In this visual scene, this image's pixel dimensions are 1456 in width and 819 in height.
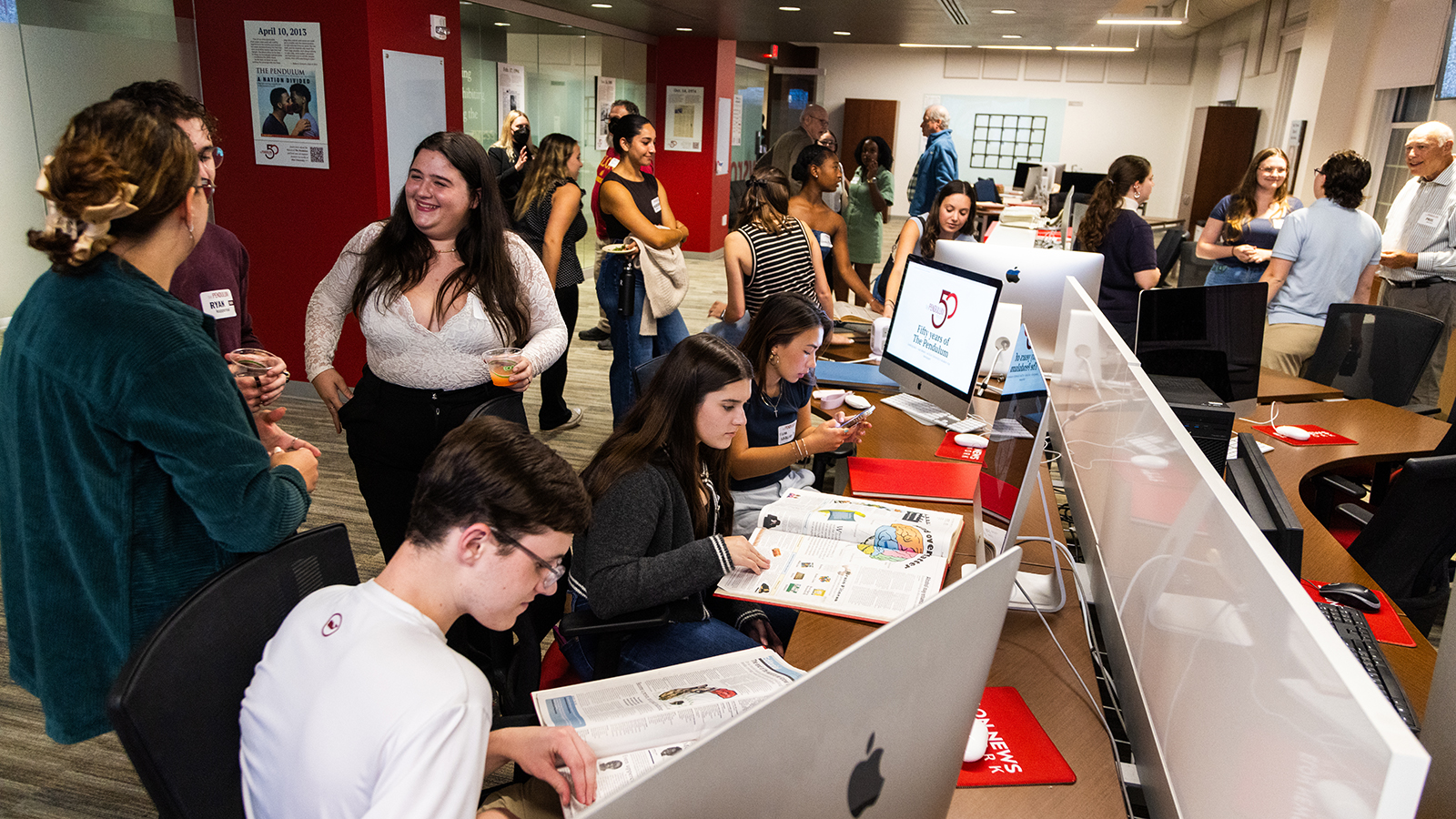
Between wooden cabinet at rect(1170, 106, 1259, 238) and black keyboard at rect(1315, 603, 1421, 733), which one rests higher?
wooden cabinet at rect(1170, 106, 1259, 238)

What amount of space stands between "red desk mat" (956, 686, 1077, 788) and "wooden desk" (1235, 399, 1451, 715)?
76 cm

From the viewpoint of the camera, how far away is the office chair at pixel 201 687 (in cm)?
104

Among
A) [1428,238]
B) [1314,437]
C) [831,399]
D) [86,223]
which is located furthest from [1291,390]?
[86,223]

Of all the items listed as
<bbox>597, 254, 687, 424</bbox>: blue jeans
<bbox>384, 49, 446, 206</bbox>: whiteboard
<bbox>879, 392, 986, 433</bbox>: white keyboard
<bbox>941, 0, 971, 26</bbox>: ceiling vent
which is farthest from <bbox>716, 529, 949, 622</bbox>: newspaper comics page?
<bbox>941, 0, 971, 26</bbox>: ceiling vent

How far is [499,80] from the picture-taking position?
703 cm

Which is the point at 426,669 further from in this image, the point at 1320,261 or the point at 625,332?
the point at 1320,261

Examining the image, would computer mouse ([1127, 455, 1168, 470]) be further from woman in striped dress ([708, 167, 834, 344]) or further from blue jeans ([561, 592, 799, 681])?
woman in striped dress ([708, 167, 834, 344])

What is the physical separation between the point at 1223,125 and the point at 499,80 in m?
8.83

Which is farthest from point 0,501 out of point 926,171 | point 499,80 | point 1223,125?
point 1223,125

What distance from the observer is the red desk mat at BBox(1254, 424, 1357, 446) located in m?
3.10

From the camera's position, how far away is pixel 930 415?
3.15m

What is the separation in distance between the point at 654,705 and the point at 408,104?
434cm

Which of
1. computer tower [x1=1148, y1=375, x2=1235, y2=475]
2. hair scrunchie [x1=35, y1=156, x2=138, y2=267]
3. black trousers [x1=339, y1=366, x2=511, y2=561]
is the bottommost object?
black trousers [x1=339, y1=366, x2=511, y2=561]

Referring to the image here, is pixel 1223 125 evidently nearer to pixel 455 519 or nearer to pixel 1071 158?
pixel 1071 158
